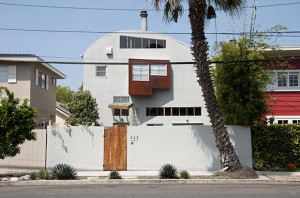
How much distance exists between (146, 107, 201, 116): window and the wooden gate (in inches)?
532

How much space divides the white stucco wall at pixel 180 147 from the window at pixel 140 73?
531 inches

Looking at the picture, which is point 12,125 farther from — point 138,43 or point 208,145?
point 138,43

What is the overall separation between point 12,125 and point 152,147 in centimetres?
620

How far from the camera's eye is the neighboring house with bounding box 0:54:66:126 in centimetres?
1942

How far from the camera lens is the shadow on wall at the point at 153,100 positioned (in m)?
27.6

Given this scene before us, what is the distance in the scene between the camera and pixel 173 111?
27938mm

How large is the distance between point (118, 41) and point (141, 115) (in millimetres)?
7319

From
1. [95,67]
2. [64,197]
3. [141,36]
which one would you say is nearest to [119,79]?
[95,67]

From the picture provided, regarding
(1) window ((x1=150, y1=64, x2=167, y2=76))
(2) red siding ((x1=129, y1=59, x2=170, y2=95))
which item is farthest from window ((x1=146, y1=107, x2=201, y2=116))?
(1) window ((x1=150, y1=64, x2=167, y2=76))

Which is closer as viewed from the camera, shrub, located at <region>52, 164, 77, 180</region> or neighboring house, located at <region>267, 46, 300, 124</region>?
shrub, located at <region>52, 164, 77, 180</region>

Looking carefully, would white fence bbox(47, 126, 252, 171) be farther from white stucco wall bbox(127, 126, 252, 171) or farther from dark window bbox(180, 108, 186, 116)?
dark window bbox(180, 108, 186, 116)

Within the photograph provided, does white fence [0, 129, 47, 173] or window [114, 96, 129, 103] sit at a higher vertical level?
window [114, 96, 129, 103]

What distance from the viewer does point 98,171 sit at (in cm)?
1393

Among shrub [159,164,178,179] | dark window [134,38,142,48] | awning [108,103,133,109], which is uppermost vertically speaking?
dark window [134,38,142,48]
